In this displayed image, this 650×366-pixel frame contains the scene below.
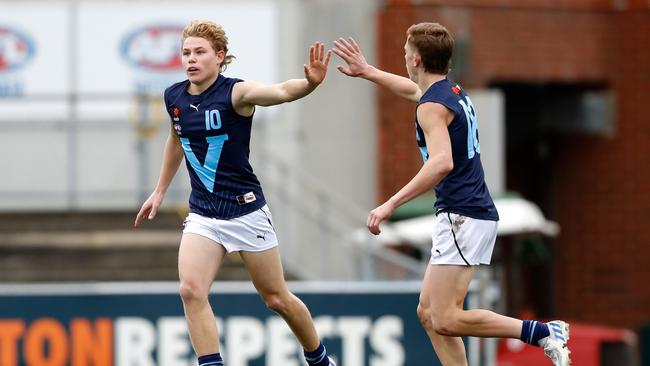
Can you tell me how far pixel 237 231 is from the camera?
29.8 feet

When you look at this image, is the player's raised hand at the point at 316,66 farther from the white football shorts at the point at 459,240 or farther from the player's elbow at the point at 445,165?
the white football shorts at the point at 459,240

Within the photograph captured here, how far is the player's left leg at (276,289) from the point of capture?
9141 millimetres

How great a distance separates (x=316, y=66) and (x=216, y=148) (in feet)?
2.78

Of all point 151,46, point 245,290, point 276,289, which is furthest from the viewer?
point 151,46

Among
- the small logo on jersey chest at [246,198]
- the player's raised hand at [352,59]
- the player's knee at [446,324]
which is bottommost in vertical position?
the player's knee at [446,324]

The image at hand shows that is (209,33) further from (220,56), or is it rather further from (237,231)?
(237,231)

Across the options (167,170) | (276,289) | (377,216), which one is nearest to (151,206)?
(167,170)

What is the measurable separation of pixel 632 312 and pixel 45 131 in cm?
861

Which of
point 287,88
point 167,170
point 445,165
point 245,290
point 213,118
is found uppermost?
point 287,88

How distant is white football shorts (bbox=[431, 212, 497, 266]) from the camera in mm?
8867

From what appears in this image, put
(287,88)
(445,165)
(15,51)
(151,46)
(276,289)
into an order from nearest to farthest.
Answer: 1. (445,165)
2. (287,88)
3. (276,289)
4. (151,46)
5. (15,51)

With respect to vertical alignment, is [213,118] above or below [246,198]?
above

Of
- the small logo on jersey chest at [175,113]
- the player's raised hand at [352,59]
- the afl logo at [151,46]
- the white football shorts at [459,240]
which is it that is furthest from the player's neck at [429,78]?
the afl logo at [151,46]

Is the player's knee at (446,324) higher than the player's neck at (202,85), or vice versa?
the player's neck at (202,85)
